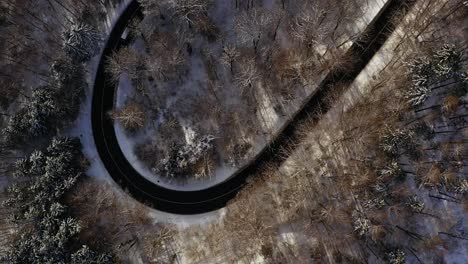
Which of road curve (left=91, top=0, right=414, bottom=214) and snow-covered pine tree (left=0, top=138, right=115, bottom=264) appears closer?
snow-covered pine tree (left=0, top=138, right=115, bottom=264)

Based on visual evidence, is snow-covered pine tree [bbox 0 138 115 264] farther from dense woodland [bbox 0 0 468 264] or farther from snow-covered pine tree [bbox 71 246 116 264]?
dense woodland [bbox 0 0 468 264]

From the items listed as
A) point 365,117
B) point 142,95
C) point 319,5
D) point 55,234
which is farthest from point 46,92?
point 365,117

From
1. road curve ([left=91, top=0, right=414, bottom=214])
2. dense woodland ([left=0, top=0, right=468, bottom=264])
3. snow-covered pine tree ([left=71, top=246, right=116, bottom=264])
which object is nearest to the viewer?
snow-covered pine tree ([left=71, top=246, right=116, bottom=264])

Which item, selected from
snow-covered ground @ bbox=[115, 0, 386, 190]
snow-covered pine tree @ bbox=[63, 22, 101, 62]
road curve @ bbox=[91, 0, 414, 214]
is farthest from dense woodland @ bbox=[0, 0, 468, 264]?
road curve @ bbox=[91, 0, 414, 214]

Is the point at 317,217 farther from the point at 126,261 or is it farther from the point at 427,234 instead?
the point at 126,261

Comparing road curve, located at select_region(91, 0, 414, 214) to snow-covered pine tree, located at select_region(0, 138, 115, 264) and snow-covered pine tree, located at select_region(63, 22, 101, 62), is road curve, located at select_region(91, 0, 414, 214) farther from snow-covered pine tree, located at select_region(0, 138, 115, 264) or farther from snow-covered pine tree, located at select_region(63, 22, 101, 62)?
snow-covered pine tree, located at select_region(63, 22, 101, 62)

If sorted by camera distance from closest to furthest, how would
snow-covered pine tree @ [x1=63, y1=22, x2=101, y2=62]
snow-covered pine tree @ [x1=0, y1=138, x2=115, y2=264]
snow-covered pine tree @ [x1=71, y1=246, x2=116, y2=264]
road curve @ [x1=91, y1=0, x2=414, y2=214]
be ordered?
snow-covered pine tree @ [x1=71, y1=246, x2=116, y2=264] → snow-covered pine tree @ [x1=0, y1=138, x2=115, y2=264] → snow-covered pine tree @ [x1=63, y1=22, x2=101, y2=62] → road curve @ [x1=91, y1=0, x2=414, y2=214]

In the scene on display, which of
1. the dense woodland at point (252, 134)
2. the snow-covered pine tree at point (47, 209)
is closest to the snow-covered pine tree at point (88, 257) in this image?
the snow-covered pine tree at point (47, 209)

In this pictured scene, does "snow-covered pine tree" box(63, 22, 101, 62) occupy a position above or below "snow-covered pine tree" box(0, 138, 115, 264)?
above
